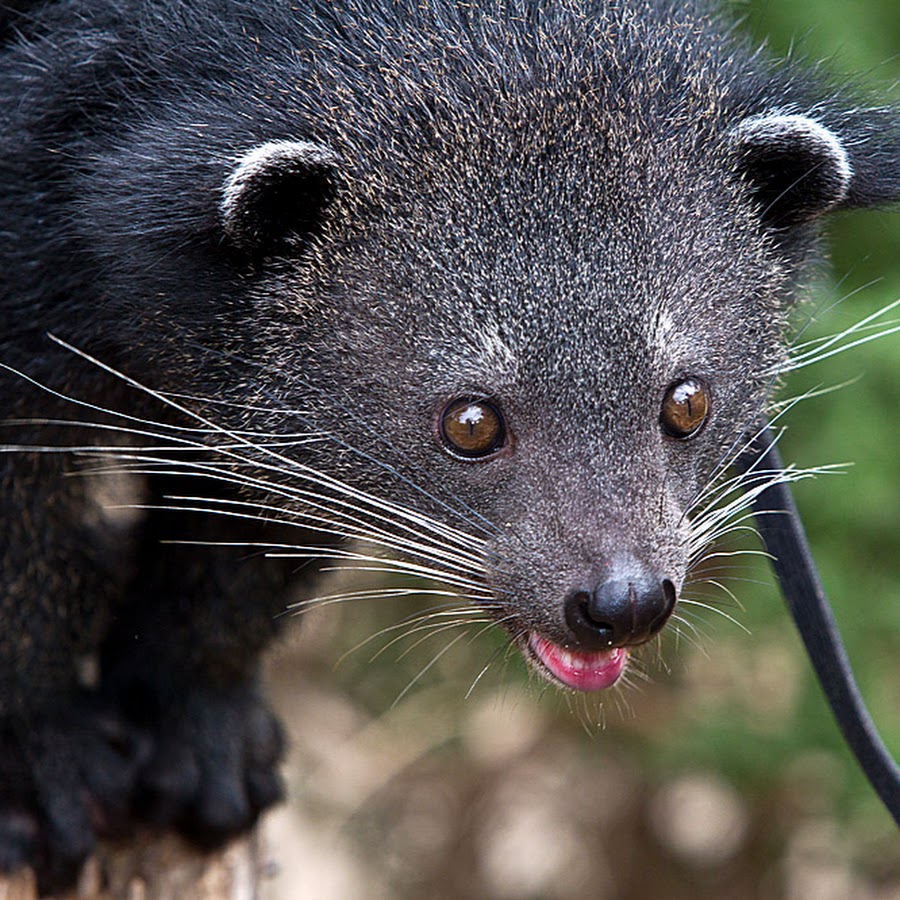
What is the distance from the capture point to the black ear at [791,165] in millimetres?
3691

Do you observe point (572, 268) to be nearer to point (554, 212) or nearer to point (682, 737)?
point (554, 212)

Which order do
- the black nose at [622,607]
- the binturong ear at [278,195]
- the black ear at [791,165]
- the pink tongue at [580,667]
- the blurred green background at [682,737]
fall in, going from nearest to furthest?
the black nose at [622,607] → the binturong ear at [278,195] → the pink tongue at [580,667] → the black ear at [791,165] → the blurred green background at [682,737]

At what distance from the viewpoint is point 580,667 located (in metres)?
3.54

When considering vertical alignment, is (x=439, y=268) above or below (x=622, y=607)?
above

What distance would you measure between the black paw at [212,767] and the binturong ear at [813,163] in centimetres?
219

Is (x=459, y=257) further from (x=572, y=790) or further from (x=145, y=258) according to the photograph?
(x=572, y=790)

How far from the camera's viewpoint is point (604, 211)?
348 cm

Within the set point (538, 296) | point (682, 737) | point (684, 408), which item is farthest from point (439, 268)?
point (682, 737)

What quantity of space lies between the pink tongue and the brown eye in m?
0.42

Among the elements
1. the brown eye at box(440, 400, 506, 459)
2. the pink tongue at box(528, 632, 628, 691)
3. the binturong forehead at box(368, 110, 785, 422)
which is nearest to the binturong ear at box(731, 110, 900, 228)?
the binturong forehead at box(368, 110, 785, 422)

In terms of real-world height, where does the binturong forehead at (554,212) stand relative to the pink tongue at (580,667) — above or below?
above

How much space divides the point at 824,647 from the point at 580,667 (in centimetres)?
60

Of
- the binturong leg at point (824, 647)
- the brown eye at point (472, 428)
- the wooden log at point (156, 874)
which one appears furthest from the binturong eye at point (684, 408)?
the wooden log at point (156, 874)

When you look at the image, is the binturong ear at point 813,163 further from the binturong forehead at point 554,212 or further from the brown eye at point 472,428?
the brown eye at point 472,428
